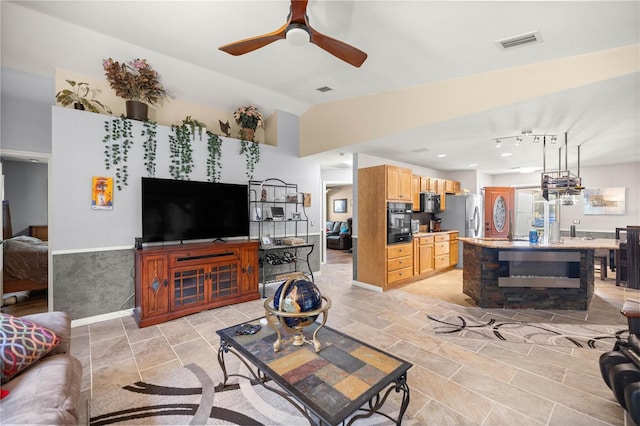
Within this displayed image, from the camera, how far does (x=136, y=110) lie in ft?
12.2

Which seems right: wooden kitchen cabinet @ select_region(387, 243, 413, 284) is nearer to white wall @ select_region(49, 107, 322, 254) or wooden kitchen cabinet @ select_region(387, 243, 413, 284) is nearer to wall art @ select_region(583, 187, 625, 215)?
white wall @ select_region(49, 107, 322, 254)

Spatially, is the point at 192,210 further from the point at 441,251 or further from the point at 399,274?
the point at 441,251

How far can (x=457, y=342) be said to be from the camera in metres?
2.93

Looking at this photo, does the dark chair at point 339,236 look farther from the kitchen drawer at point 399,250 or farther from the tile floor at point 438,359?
the tile floor at point 438,359

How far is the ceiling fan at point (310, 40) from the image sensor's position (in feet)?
6.07

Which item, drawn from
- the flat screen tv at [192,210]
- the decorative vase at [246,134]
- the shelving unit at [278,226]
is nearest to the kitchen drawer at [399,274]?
the shelving unit at [278,226]

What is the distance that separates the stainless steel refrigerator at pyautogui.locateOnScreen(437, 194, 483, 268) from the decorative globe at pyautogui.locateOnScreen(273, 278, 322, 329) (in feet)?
18.7

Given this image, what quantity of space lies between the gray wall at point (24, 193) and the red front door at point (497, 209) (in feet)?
34.2

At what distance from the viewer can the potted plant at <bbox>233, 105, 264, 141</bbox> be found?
4719mm

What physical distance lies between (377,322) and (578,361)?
1.88m

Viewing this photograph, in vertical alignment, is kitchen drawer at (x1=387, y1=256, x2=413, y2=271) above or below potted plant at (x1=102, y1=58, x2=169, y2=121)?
below

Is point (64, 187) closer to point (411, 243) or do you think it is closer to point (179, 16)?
point (179, 16)

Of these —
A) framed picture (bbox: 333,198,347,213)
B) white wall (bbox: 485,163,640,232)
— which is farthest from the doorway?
white wall (bbox: 485,163,640,232)

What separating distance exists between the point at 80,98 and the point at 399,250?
5197 mm
